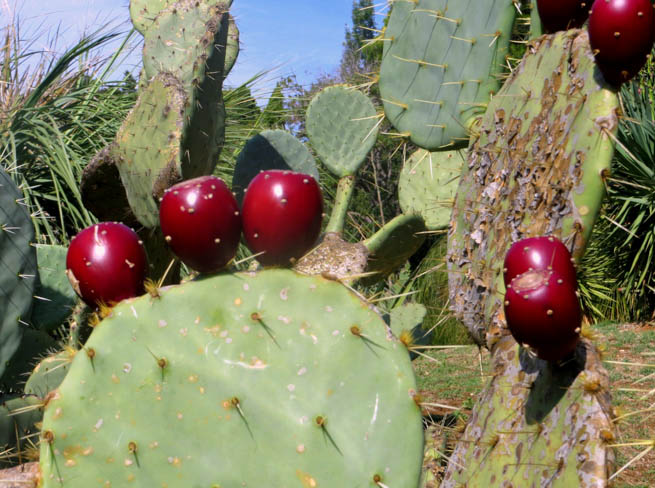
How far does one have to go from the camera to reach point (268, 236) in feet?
3.43

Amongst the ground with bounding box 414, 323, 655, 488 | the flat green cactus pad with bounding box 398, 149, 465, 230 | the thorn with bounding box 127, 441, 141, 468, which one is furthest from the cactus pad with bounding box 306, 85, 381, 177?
the thorn with bounding box 127, 441, 141, 468

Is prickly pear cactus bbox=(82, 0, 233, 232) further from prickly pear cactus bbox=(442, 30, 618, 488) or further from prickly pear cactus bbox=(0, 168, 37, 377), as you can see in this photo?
prickly pear cactus bbox=(442, 30, 618, 488)

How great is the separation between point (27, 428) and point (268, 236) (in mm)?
959

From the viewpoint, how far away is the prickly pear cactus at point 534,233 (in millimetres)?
1177

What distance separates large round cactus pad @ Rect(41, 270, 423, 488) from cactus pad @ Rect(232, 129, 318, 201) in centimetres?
149

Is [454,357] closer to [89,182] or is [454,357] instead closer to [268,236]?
[89,182]

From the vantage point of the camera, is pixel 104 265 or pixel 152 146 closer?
pixel 104 265

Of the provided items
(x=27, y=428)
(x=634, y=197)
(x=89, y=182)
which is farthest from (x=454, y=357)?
(x=27, y=428)

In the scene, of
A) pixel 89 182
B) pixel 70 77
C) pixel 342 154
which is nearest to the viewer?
pixel 89 182

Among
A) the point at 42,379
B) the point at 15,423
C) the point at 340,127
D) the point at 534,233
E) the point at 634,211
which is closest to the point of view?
the point at 534,233

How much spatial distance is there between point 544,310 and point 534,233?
1.28ft

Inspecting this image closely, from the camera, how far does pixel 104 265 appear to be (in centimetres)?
108

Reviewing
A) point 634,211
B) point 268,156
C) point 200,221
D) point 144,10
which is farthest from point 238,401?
point 634,211

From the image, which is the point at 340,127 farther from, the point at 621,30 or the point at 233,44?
the point at 621,30
